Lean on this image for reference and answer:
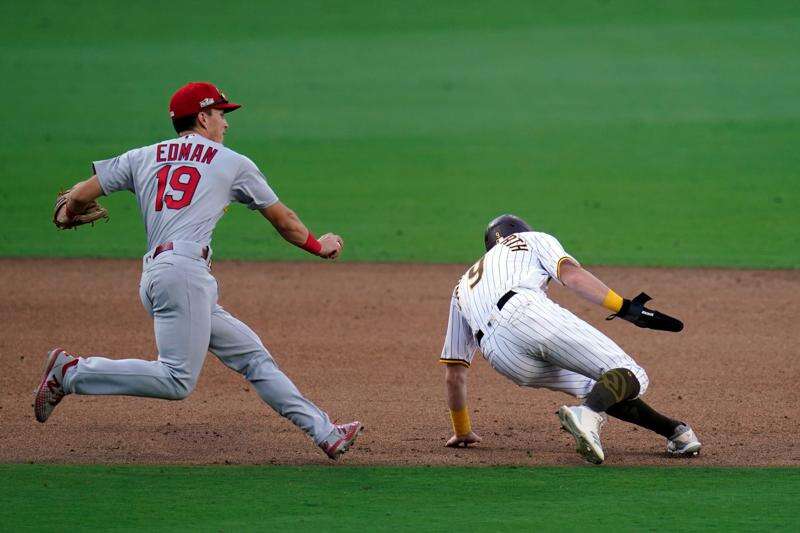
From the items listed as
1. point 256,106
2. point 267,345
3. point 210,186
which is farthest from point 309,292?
point 256,106

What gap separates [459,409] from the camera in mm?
6512

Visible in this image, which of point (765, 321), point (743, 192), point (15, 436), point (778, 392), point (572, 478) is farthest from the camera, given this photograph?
point (743, 192)

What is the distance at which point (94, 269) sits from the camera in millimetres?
A: 12242

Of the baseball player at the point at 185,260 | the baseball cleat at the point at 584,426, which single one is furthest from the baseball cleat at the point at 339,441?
the baseball cleat at the point at 584,426

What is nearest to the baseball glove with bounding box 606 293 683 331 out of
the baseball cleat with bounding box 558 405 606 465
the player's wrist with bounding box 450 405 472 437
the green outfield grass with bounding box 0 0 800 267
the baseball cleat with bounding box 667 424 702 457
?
the baseball cleat with bounding box 558 405 606 465

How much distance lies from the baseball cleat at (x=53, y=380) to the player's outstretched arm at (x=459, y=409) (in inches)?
75.4

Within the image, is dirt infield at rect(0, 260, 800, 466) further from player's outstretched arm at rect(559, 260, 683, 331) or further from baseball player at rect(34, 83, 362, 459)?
player's outstretched arm at rect(559, 260, 683, 331)

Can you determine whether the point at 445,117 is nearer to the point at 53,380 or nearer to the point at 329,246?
the point at 329,246

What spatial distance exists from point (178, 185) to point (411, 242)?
790cm

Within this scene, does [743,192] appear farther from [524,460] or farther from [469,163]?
[524,460]

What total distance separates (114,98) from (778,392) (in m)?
14.4

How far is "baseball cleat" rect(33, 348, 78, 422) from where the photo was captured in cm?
586

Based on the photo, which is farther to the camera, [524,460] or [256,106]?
[256,106]

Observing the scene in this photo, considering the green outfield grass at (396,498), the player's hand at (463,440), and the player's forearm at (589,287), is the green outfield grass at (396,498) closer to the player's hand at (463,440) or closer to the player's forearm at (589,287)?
the player's hand at (463,440)
